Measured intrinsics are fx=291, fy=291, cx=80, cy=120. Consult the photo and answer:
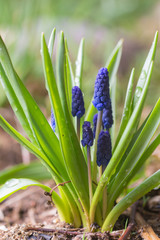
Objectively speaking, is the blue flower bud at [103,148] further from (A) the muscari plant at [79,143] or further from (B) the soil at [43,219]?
(B) the soil at [43,219]

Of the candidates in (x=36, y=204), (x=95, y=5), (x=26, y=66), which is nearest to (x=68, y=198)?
(x=36, y=204)

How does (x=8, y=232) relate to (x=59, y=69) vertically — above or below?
below

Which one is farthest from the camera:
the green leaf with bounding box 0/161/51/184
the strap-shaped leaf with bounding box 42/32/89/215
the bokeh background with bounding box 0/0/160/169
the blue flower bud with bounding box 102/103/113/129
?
the bokeh background with bounding box 0/0/160/169

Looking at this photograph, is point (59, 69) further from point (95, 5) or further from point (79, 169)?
point (95, 5)

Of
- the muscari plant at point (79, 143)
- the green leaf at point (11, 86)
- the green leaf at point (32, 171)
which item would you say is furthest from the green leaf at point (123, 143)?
the green leaf at point (32, 171)

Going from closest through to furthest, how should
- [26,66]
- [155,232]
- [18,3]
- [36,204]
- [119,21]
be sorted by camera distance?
[155,232]
[36,204]
[26,66]
[18,3]
[119,21]

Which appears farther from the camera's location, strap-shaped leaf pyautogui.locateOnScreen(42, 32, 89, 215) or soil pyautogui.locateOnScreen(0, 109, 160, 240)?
soil pyautogui.locateOnScreen(0, 109, 160, 240)

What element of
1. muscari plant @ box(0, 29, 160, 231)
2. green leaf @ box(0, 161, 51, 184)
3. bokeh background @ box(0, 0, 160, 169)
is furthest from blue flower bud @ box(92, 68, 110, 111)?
bokeh background @ box(0, 0, 160, 169)

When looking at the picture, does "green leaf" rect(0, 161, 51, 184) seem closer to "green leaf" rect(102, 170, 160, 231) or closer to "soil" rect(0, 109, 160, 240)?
"soil" rect(0, 109, 160, 240)
